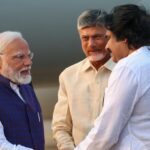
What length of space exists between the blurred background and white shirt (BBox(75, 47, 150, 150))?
2299 mm

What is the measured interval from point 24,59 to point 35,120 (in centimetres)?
27

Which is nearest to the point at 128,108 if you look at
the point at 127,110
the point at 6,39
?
the point at 127,110

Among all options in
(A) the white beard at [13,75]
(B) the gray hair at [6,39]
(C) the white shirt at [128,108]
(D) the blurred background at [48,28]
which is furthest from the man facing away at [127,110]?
(D) the blurred background at [48,28]

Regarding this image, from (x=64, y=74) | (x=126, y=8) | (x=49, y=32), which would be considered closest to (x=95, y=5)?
(x=49, y=32)

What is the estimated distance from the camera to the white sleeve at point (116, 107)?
191cm

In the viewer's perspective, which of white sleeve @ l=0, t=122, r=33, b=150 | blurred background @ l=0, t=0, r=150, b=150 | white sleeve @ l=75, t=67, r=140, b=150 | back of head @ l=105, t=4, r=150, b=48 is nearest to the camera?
white sleeve @ l=75, t=67, r=140, b=150

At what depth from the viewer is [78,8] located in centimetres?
424

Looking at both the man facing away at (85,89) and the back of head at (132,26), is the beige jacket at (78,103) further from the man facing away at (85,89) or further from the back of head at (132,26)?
the back of head at (132,26)

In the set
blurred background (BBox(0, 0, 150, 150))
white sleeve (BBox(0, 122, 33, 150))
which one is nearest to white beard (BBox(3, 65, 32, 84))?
white sleeve (BBox(0, 122, 33, 150))

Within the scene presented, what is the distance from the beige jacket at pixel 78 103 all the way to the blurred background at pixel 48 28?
1.37 meters

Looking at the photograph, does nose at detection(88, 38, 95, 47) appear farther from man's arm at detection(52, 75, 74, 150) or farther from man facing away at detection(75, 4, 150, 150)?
man facing away at detection(75, 4, 150, 150)

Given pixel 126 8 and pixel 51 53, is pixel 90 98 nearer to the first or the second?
pixel 126 8

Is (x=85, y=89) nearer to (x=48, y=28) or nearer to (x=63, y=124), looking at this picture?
(x=63, y=124)

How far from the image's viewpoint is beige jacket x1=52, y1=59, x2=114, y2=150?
110 inches
